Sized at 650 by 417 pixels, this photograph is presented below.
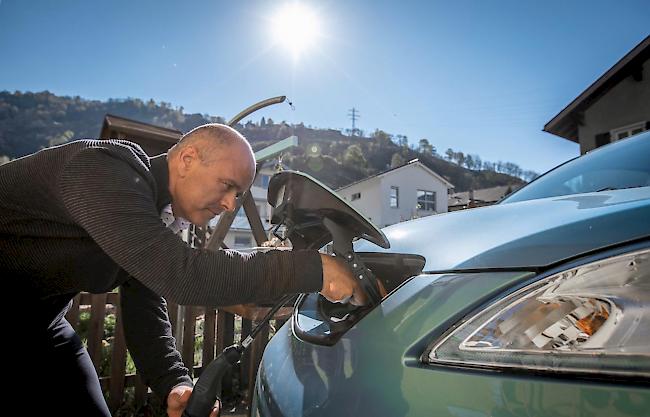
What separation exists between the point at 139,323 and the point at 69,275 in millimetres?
560

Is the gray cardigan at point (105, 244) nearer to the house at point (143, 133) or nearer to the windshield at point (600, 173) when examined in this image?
the windshield at point (600, 173)

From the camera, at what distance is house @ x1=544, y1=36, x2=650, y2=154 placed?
1133 cm

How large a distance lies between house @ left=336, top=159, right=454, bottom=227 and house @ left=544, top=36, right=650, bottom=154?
741 inches

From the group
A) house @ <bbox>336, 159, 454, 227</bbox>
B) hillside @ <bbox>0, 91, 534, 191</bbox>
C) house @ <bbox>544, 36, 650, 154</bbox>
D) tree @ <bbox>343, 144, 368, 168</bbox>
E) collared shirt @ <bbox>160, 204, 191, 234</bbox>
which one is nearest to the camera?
collared shirt @ <bbox>160, 204, 191, 234</bbox>

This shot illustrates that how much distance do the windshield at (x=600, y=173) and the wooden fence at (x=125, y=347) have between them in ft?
8.63

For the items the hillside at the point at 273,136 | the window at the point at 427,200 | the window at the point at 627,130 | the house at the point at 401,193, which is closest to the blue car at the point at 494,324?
the window at the point at 627,130

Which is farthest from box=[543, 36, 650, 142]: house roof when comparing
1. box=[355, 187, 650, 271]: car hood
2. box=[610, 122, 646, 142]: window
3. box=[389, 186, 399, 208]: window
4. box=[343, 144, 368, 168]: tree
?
box=[343, 144, 368, 168]: tree

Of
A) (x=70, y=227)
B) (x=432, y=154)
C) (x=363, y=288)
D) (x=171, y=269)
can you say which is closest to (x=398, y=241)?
(x=363, y=288)

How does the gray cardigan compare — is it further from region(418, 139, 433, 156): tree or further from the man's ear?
region(418, 139, 433, 156): tree

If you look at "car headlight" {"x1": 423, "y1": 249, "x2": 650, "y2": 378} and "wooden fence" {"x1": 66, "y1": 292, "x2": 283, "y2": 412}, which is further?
"wooden fence" {"x1": 66, "y1": 292, "x2": 283, "y2": 412}

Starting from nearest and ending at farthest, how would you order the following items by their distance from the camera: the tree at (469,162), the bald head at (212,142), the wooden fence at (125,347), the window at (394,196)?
the bald head at (212,142) < the wooden fence at (125,347) < the window at (394,196) < the tree at (469,162)

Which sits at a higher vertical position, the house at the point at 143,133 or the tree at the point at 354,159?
the tree at the point at 354,159

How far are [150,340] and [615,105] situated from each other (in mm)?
14564

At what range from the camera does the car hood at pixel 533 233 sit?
2.78ft
